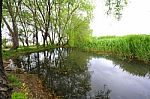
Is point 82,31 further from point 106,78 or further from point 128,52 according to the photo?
point 106,78

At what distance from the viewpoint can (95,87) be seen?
1711 cm

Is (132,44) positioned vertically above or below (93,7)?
below

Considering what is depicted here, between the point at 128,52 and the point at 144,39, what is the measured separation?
403cm

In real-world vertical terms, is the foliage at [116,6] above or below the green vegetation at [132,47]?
above

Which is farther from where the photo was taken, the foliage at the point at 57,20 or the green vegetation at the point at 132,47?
the foliage at the point at 57,20

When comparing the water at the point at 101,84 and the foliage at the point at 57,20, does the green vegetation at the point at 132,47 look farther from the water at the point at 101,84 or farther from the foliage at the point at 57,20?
the foliage at the point at 57,20

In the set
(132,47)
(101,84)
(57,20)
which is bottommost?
(101,84)

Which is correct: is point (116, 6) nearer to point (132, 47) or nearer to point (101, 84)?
point (101, 84)

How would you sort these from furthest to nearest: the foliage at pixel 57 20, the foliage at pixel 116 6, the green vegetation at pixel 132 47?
the foliage at pixel 57 20
the green vegetation at pixel 132 47
the foliage at pixel 116 6

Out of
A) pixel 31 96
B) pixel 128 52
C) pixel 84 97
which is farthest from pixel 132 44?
pixel 31 96

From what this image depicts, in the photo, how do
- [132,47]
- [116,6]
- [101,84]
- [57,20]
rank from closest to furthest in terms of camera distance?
1. [116,6]
2. [101,84]
3. [132,47]
4. [57,20]

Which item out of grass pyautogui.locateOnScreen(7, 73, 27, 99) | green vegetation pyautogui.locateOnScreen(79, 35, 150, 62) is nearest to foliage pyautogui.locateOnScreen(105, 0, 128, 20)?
grass pyautogui.locateOnScreen(7, 73, 27, 99)

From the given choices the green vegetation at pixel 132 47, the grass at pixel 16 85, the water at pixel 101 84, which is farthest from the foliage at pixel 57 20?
the grass at pixel 16 85

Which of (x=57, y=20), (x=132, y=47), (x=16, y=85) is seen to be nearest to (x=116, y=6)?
(x=16, y=85)
